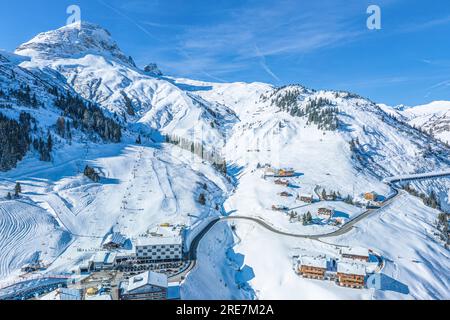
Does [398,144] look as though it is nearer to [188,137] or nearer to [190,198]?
[188,137]

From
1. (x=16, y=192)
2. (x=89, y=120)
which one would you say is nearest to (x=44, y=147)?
(x=16, y=192)

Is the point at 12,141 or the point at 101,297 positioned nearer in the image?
the point at 101,297

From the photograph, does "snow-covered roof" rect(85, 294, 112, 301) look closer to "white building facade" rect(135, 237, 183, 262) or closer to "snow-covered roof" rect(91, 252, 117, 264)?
"snow-covered roof" rect(91, 252, 117, 264)

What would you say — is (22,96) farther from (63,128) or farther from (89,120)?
(63,128)

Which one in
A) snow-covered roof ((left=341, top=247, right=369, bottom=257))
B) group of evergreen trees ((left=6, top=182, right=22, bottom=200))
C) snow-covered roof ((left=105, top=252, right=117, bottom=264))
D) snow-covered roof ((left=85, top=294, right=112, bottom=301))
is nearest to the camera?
snow-covered roof ((left=85, top=294, right=112, bottom=301))

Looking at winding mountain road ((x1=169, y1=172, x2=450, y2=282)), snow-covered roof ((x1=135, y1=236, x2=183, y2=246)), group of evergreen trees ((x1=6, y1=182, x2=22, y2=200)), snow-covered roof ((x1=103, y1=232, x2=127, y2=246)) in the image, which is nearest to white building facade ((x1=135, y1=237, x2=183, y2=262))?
snow-covered roof ((x1=135, y1=236, x2=183, y2=246))
